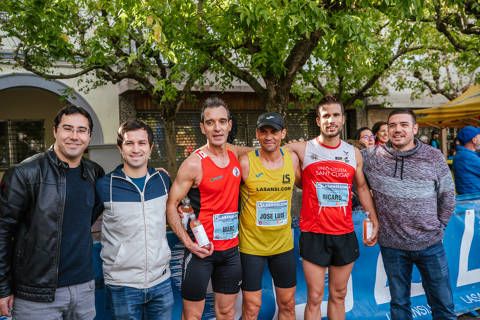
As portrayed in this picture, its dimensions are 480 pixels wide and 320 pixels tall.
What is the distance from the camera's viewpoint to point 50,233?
2.08 metres

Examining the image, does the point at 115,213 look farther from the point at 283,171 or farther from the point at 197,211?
the point at 283,171

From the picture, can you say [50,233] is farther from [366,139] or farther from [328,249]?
[366,139]

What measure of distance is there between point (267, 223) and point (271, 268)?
1.37 ft

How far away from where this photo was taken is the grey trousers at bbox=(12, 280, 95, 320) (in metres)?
2.03

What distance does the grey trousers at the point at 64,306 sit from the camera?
2.03 metres

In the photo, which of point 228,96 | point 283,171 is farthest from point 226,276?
point 228,96

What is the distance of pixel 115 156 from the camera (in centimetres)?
1129

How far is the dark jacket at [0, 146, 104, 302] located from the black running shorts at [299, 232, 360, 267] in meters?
1.99

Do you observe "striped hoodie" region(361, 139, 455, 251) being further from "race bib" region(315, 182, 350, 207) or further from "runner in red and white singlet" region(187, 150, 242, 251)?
"runner in red and white singlet" region(187, 150, 242, 251)

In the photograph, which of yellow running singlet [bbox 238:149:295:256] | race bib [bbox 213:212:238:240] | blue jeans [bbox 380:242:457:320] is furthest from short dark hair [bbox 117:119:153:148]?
blue jeans [bbox 380:242:457:320]

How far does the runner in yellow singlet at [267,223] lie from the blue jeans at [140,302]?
710 mm

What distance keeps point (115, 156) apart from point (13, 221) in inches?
382

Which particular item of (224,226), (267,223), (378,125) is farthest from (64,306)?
(378,125)

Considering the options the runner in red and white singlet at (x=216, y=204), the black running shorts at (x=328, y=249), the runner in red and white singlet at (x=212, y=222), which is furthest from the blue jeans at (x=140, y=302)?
the black running shorts at (x=328, y=249)
